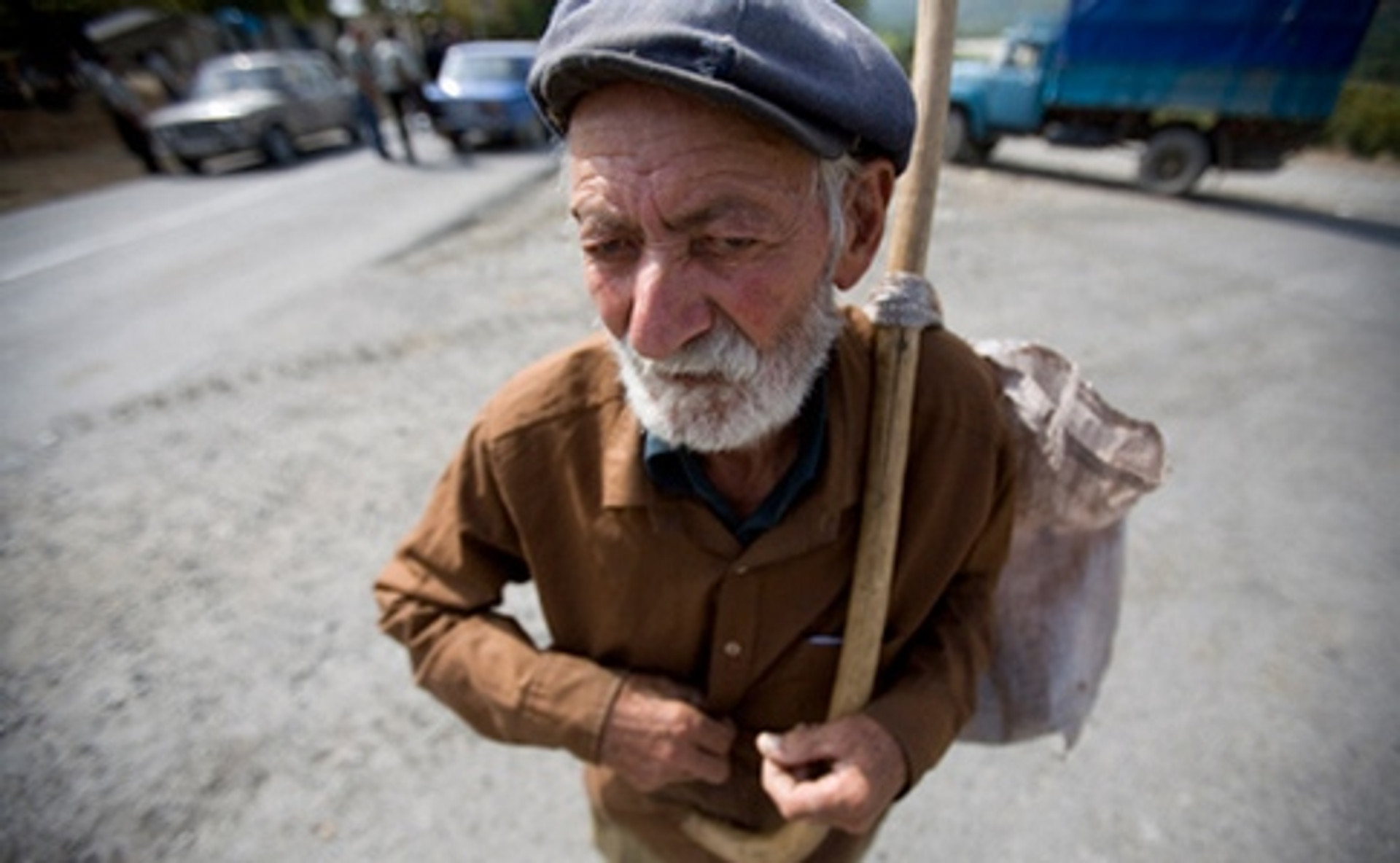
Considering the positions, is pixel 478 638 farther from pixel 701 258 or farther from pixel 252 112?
pixel 252 112

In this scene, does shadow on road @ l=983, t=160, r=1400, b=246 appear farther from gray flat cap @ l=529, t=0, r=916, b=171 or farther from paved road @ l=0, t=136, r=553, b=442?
gray flat cap @ l=529, t=0, r=916, b=171

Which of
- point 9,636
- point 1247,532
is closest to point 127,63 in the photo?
point 9,636

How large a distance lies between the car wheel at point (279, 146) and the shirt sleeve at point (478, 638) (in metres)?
13.8

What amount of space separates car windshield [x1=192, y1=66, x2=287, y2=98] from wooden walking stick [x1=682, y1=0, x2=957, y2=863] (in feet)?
48.4

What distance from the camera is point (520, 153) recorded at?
12.6m

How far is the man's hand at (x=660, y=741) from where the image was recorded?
1.08m

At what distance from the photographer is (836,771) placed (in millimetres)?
1043

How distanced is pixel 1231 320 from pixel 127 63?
25.6m

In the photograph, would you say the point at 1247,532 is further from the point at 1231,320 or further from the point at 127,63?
the point at 127,63

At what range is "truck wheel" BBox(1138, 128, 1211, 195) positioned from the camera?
9094mm

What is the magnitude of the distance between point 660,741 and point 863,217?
0.88 metres

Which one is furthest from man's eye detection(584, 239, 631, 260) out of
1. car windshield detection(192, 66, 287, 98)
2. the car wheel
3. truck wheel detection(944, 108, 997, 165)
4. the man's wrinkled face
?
car windshield detection(192, 66, 287, 98)

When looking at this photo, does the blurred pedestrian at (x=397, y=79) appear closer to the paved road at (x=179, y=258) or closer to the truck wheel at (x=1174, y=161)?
the paved road at (x=179, y=258)

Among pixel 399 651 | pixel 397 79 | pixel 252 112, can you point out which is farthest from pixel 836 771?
pixel 252 112
